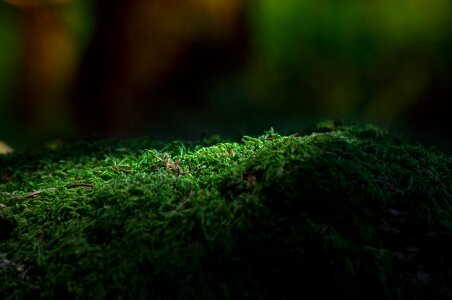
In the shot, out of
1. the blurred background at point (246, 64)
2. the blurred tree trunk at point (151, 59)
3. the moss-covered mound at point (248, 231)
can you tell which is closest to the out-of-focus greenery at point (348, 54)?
the blurred background at point (246, 64)

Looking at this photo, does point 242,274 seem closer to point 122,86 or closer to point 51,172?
point 51,172

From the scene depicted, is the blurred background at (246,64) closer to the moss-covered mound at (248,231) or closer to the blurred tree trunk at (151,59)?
the blurred tree trunk at (151,59)

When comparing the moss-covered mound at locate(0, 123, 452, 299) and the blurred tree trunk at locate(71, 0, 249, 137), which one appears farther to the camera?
the blurred tree trunk at locate(71, 0, 249, 137)

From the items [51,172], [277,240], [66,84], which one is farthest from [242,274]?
[66,84]

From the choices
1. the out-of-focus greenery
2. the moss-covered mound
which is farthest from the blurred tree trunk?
the moss-covered mound

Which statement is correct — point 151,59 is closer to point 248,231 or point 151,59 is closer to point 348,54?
point 348,54

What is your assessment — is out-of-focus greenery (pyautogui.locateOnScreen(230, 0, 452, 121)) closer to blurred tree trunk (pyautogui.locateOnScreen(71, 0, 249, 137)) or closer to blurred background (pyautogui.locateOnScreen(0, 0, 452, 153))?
blurred background (pyautogui.locateOnScreen(0, 0, 452, 153))

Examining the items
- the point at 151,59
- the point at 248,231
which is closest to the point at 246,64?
the point at 151,59
